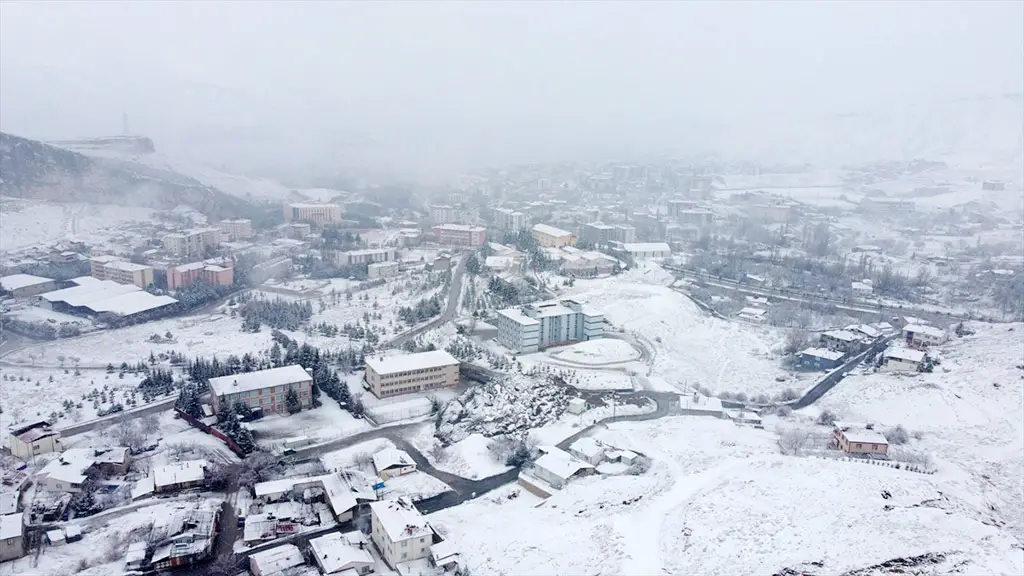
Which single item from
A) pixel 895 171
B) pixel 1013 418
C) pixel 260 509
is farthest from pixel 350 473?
pixel 895 171

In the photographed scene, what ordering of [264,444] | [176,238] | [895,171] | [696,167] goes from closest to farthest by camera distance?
1. [264,444]
2. [176,238]
3. [895,171]
4. [696,167]

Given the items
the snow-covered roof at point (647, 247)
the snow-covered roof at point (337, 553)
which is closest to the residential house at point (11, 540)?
the snow-covered roof at point (337, 553)

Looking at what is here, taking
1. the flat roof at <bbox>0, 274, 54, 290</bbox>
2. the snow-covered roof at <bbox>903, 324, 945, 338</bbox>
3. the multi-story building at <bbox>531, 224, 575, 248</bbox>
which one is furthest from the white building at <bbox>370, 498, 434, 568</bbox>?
the multi-story building at <bbox>531, 224, 575, 248</bbox>

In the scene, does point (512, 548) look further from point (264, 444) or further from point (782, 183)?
point (782, 183)

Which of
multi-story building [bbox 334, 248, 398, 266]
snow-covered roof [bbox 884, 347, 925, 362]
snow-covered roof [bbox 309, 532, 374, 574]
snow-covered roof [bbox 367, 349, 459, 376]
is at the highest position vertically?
multi-story building [bbox 334, 248, 398, 266]

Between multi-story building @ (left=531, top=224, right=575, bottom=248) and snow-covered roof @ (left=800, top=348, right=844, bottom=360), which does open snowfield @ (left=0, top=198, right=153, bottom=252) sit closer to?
multi-story building @ (left=531, top=224, right=575, bottom=248)

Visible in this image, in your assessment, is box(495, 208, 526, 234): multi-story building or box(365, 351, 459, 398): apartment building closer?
box(365, 351, 459, 398): apartment building
